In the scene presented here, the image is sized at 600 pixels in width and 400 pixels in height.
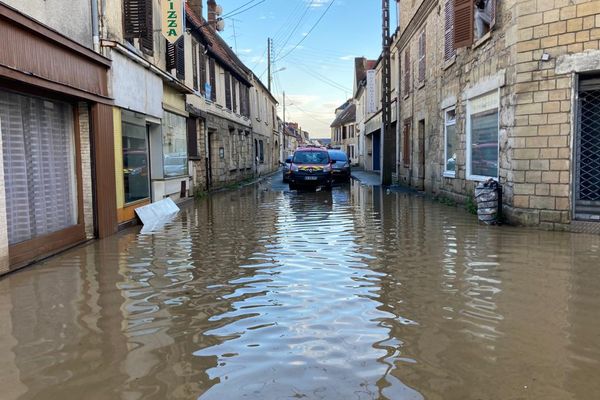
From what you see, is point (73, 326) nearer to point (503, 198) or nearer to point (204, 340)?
point (204, 340)

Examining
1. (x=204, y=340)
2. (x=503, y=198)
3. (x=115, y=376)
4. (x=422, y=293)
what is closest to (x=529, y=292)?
(x=422, y=293)

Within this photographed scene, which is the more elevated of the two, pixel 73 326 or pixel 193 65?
pixel 193 65

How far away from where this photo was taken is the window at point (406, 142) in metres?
19.3

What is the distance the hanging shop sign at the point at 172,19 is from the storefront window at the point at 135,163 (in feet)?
7.81

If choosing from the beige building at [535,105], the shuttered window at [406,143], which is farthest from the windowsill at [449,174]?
the shuttered window at [406,143]

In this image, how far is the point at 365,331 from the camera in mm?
3914

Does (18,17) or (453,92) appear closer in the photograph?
(18,17)

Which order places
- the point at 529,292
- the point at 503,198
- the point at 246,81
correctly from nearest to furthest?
the point at 529,292, the point at 503,198, the point at 246,81

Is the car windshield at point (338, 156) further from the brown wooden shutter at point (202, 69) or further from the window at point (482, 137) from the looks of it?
the window at point (482, 137)

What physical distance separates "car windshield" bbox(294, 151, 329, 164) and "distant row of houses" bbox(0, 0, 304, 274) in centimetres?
563

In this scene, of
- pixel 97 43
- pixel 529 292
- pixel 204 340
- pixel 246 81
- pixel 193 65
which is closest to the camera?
pixel 204 340

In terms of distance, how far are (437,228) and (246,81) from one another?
63.9 ft

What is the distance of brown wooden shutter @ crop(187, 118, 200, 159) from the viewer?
16.5 meters

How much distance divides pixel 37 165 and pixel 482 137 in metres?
8.80
